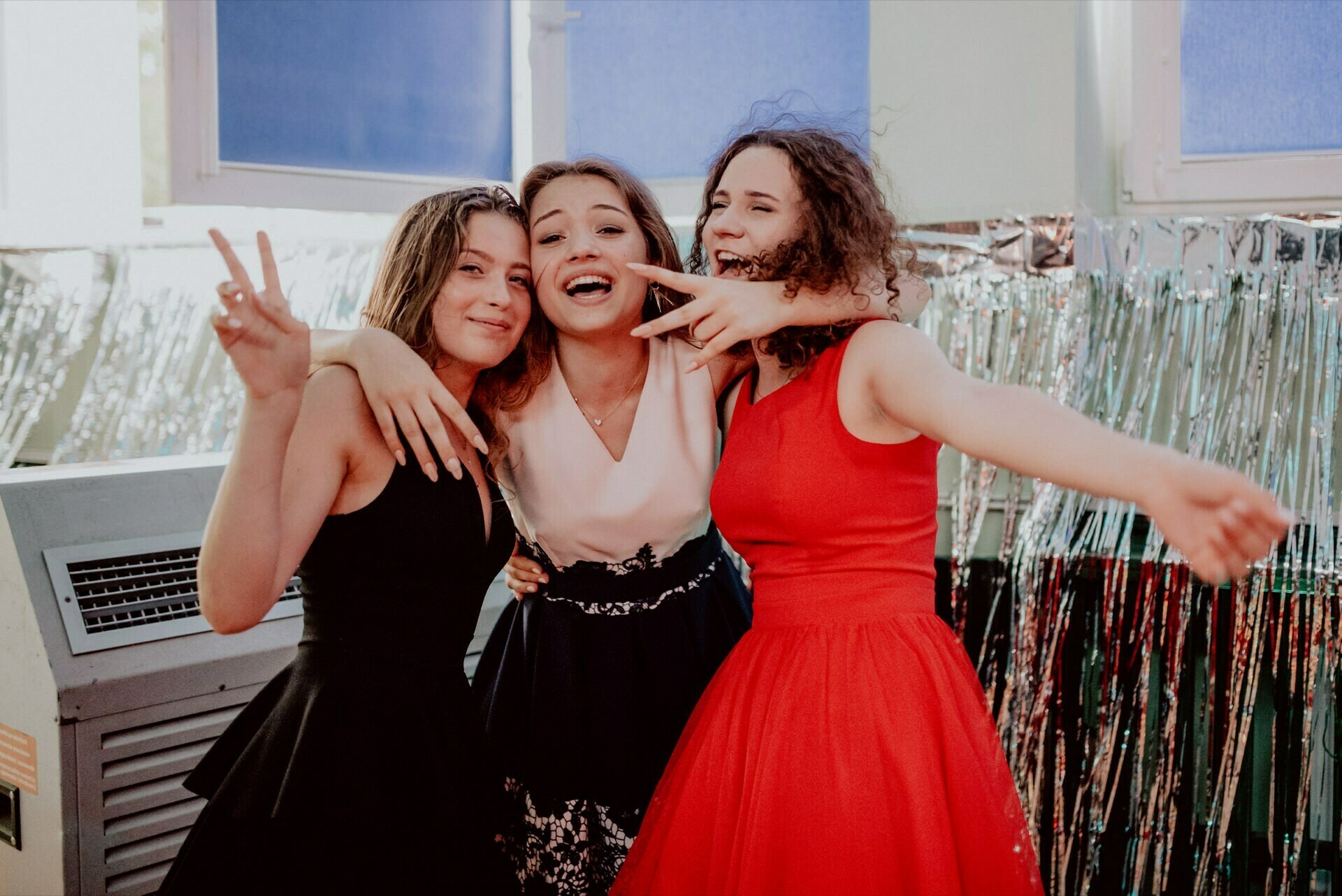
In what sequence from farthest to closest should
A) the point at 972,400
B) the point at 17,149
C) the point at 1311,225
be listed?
the point at 17,149
the point at 1311,225
the point at 972,400

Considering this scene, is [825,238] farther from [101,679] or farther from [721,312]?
[101,679]

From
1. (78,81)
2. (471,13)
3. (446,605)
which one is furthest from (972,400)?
(78,81)

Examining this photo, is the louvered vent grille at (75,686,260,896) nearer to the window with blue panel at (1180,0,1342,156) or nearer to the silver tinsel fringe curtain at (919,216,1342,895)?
the silver tinsel fringe curtain at (919,216,1342,895)

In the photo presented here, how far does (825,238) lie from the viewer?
1.16 metres

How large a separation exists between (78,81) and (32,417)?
2.30 ft

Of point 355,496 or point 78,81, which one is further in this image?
point 78,81

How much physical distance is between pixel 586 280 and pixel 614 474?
238 millimetres

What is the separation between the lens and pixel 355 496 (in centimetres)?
112

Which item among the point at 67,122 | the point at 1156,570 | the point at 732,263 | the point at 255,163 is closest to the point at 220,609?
the point at 732,263

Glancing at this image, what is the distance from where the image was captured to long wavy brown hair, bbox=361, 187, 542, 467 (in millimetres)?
1230

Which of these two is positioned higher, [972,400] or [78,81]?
[78,81]

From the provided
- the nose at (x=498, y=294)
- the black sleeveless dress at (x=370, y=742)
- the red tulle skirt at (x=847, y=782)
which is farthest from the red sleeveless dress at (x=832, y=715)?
the nose at (x=498, y=294)

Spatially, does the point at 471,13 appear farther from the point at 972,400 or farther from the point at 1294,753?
the point at 1294,753

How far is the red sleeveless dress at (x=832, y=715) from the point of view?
98 cm
